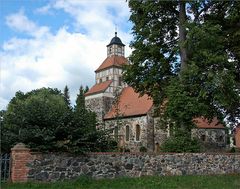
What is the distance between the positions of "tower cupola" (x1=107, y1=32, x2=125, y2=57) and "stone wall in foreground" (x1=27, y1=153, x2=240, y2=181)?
4746cm

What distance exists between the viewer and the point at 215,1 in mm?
22578

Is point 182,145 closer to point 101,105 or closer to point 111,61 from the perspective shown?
point 101,105

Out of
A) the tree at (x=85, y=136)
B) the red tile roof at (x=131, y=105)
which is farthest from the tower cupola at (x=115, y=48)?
the tree at (x=85, y=136)

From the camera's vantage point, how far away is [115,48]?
214 ft

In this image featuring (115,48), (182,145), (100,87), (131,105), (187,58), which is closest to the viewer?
(182,145)

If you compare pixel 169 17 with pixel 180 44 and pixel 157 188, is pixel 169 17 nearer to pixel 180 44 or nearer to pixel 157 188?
pixel 180 44

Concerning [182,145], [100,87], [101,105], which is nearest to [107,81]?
[100,87]

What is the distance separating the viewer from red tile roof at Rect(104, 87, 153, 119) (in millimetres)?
46334

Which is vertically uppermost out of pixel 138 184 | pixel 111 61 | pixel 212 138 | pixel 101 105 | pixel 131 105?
pixel 111 61

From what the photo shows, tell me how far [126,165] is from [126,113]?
33.7 m

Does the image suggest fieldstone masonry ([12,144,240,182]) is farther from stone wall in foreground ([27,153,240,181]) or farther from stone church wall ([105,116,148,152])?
stone church wall ([105,116,148,152])

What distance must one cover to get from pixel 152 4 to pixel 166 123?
7244 millimetres

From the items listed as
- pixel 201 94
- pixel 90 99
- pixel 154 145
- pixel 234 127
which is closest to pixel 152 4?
pixel 201 94

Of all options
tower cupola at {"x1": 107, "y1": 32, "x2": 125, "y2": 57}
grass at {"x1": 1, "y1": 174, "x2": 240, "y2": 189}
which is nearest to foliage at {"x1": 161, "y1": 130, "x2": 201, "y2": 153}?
grass at {"x1": 1, "y1": 174, "x2": 240, "y2": 189}
